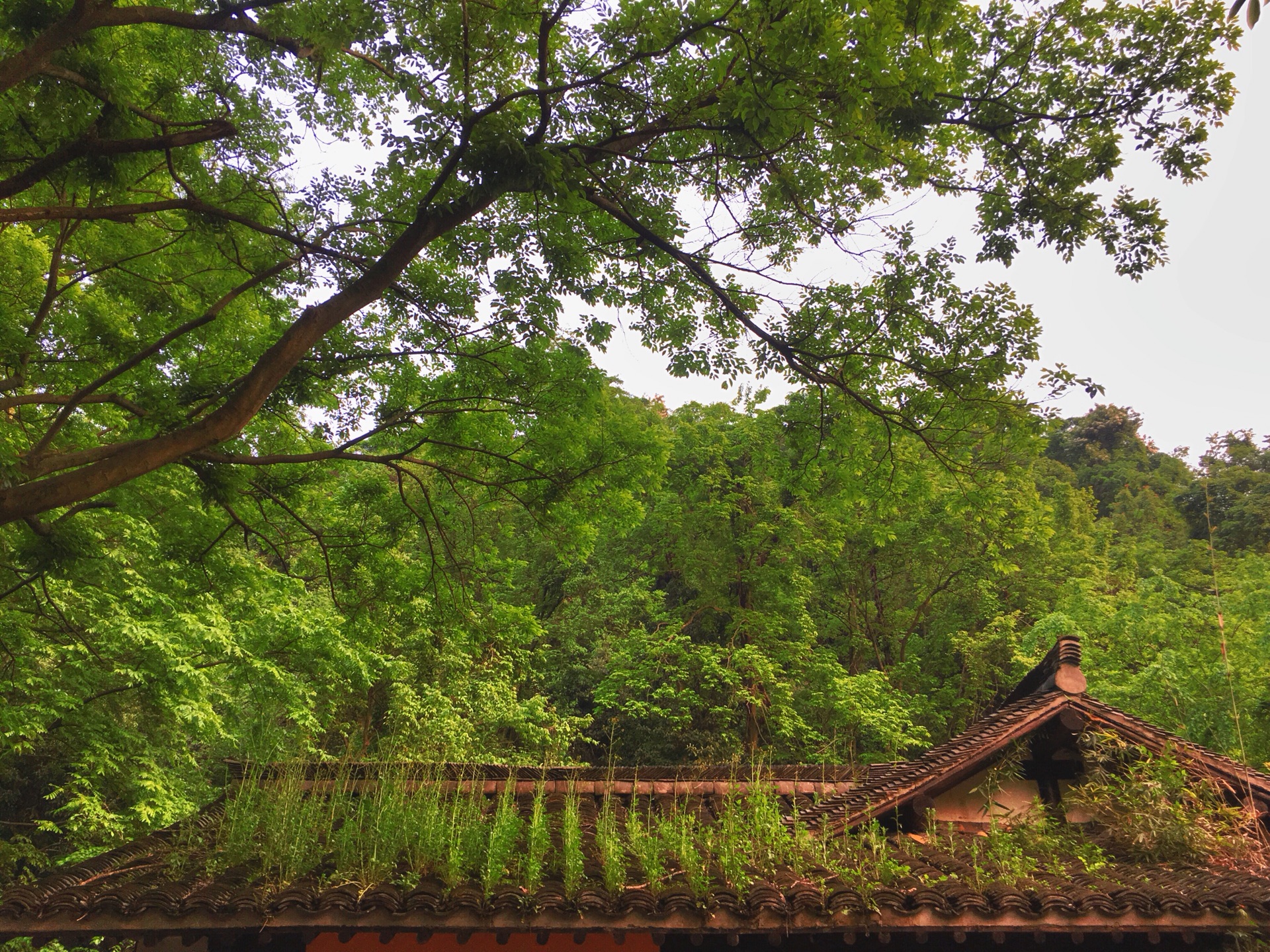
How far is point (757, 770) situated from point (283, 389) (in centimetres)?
541

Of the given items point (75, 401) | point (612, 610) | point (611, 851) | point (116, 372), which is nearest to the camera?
point (611, 851)

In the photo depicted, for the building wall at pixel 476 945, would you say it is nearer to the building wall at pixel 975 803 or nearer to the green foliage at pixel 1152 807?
the building wall at pixel 975 803

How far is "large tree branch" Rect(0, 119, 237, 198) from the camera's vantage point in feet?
16.7

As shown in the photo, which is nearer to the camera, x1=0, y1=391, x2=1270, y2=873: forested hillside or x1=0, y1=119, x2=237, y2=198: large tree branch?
x1=0, y1=119, x2=237, y2=198: large tree branch

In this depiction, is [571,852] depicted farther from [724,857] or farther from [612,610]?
[612,610]

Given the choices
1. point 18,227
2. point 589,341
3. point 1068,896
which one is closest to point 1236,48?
point 589,341

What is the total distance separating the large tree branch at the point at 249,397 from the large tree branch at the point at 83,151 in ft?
5.70

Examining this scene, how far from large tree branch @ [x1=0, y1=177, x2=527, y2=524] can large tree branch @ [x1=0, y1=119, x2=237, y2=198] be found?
1736mm

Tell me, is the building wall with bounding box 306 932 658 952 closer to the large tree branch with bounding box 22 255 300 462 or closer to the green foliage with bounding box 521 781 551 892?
the green foliage with bounding box 521 781 551 892

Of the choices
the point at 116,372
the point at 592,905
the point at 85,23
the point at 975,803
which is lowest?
the point at 592,905

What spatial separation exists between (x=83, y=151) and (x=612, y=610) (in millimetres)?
16908

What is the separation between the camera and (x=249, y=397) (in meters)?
4.92

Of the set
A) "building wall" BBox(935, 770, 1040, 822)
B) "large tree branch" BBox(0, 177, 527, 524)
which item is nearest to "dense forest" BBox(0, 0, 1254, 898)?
"large tree branch" BBox(0, 177, 527, 524)

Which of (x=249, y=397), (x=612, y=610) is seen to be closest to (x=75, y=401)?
(x=249, y=397)
